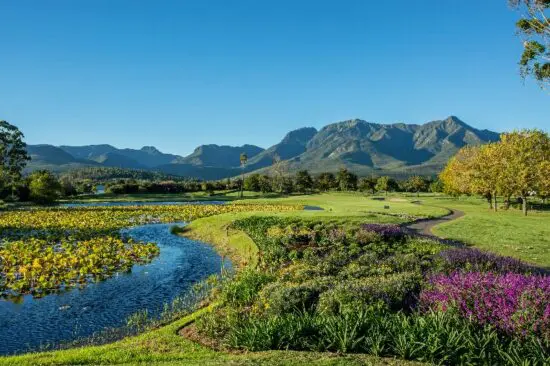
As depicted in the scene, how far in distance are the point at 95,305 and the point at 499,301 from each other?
20.0 meters

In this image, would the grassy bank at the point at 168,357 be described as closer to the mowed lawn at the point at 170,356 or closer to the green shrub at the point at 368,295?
the mowed lawn at the point at 170,356

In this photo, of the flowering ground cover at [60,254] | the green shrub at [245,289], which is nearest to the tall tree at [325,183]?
the flowering ground cover at [60,254]

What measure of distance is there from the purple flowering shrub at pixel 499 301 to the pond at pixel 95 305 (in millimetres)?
14707

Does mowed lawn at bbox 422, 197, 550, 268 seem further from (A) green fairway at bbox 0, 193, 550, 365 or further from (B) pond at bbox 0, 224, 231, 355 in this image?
(B) pond at bbox 0, 224, 231, 355

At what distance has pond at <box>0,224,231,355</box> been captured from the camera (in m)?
19.3

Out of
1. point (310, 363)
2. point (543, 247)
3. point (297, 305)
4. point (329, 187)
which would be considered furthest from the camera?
point (329, 187)

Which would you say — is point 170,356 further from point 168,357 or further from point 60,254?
point 60,254

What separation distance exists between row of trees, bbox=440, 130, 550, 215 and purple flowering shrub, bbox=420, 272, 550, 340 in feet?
193

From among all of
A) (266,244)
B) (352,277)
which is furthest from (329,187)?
(352,277)

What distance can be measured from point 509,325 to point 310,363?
6.27 meters

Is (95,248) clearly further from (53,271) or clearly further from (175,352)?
(175,352)

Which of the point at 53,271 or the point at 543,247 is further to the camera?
the point at 543,247

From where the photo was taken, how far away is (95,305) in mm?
23438

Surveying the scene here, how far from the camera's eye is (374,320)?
1394 centimetres
